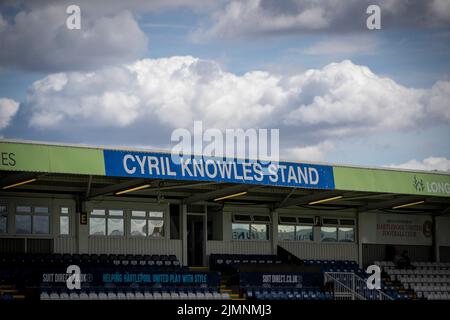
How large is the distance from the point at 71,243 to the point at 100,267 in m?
2.64

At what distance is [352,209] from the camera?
38562 mm

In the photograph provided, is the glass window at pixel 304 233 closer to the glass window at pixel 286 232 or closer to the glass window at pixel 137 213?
the glass window at pixel 286 232

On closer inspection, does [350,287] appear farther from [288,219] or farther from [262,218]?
[262,218]

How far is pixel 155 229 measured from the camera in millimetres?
33469

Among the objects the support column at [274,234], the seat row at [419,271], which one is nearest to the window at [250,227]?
the support column at [274,234]

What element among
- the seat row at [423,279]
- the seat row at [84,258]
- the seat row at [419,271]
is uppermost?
the seat row at [84,258]

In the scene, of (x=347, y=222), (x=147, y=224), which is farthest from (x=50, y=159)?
(x=347, y=222)

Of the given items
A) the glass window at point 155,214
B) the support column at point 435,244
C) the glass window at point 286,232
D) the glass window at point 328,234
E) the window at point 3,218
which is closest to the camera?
the window at point 3,218

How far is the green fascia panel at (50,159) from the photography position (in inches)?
977

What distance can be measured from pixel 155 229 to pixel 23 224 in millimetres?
5153

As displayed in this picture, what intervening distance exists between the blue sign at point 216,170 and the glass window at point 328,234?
6840 millimetres

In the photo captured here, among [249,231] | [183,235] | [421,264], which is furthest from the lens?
[421,264]
